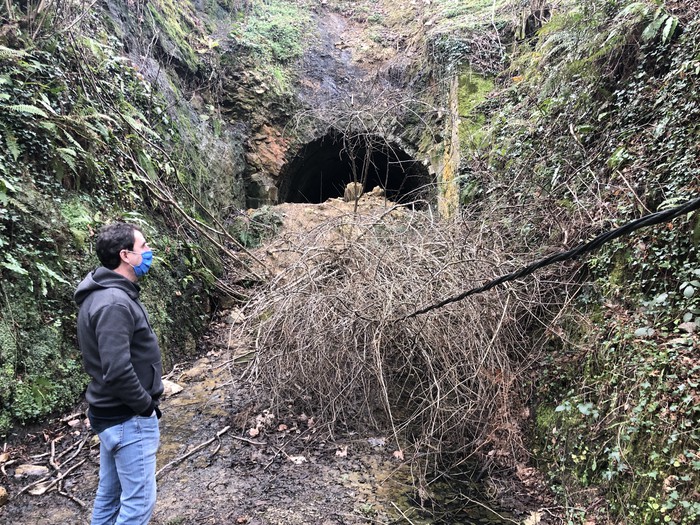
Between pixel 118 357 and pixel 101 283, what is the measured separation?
0.42 m

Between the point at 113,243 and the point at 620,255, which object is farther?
the point at 620,255

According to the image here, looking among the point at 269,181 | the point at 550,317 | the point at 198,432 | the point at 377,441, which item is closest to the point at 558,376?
the point at 550,317

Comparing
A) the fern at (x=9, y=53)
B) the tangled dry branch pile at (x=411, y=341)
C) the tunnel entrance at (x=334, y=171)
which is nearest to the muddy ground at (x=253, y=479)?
the tangled dry branch pile at (x=411, y=341)

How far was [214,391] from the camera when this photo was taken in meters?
5.05

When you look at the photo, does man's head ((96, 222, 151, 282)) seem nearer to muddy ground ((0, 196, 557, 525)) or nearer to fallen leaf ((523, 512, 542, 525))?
muddy ground ((0, 196, 557, 525))

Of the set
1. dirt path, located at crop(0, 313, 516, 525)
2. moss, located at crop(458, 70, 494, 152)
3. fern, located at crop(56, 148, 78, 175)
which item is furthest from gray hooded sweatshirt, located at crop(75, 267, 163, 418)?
moss, located at crop(458, 70, 494, 152)

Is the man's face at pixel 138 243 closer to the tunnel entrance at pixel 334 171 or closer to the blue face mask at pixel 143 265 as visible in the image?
the blue face mask at pixel 143 265

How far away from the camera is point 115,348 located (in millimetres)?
2145

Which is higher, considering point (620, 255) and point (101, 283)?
point (101, 283)

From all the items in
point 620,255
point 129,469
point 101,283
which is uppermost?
point 101,283

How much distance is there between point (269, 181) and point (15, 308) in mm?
7547

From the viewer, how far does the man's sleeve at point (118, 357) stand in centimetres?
213

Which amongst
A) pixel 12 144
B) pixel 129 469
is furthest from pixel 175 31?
pixel 129 469

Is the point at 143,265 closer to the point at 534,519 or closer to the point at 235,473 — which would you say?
the point at 235,473
